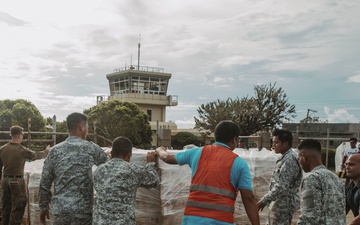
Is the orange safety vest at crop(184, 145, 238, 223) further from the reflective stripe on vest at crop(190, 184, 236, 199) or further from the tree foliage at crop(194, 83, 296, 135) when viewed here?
the tree foliage at crop(194, 83, 296, 135)

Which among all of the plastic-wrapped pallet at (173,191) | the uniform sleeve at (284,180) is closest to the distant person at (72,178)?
the plastic-wrapped pallet at (173,191)

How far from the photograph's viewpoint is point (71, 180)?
420 cm

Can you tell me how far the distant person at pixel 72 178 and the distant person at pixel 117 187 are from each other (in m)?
Result: 0.30

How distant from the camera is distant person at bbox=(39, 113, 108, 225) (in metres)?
4.14

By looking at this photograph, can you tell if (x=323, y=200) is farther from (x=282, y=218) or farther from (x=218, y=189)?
(x=282, y=218)

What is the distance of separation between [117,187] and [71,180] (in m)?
0.60

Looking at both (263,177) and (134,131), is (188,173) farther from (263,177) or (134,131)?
(134,131)

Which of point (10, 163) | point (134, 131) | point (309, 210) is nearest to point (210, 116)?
point (134, 131)

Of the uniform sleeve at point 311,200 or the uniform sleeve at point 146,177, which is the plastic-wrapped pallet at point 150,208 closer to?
the uniform sleeve at point 146,177

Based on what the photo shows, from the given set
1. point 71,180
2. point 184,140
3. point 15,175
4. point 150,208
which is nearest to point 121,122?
point 184,140

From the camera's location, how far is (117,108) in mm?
40906

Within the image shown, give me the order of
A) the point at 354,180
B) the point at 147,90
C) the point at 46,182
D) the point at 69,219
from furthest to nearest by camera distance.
Result: 1. the point at 147,90
2. the point at 46,182
3. the point at 69,219
4. the point at 354,180

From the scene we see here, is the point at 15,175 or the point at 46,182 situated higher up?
the point at 46,182

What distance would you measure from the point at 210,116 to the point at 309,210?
38.4 metres
